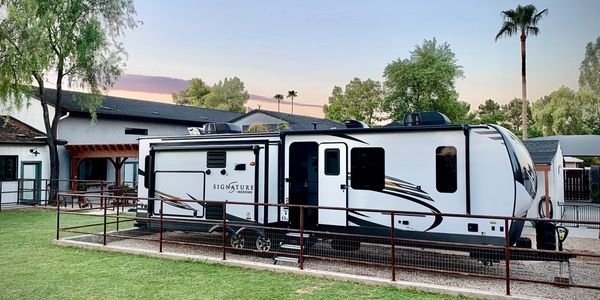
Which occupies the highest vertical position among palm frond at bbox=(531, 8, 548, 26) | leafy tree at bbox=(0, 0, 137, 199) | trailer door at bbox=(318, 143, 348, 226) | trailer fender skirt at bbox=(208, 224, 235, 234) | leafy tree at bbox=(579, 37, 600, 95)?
palm frond at bbox=(531, 8, 548, 26)

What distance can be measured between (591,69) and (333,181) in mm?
45041

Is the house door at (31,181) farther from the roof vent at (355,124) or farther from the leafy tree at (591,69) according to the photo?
the leafy tree at (591,69)

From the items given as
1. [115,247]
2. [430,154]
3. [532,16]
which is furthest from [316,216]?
[532,16]

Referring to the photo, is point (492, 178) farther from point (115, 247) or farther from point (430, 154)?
point (115, 247)

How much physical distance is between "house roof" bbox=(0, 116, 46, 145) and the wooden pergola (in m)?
1.44

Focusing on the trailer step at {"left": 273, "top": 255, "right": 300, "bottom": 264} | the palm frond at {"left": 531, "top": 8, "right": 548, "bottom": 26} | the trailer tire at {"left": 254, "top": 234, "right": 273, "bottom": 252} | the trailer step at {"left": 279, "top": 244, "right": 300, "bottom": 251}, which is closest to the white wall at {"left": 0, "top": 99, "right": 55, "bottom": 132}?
the trailer tire at {"left": 254, "top": 234, "right": 273, "bottom": 252}

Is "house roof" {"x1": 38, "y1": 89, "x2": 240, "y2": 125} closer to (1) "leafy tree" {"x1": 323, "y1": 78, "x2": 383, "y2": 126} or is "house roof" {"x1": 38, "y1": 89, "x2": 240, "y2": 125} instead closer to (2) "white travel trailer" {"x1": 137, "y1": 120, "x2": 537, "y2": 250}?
(2) "white travel trailer" {"x1": 137, "y1": 120, "x2": 537, "y2": 250}

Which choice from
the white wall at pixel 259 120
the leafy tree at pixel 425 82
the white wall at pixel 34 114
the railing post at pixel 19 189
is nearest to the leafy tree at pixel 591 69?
the leafy tree at pixel 425 82

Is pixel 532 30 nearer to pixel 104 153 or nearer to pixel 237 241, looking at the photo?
pixel 104 153

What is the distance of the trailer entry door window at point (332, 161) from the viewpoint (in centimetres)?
836

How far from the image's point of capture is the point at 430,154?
7566mm

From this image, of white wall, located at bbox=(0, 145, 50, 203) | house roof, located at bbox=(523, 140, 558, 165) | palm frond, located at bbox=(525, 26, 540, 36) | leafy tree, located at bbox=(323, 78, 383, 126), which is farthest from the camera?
leafy tree, located at bbox=(323, 78, 383, 126)

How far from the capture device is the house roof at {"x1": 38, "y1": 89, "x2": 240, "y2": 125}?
22188mm

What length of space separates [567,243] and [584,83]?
4105 cm
